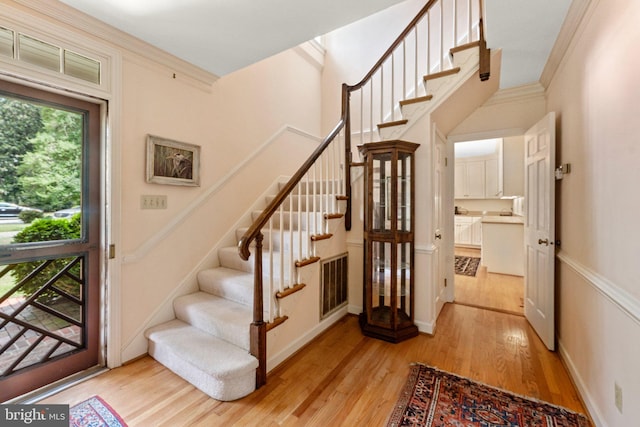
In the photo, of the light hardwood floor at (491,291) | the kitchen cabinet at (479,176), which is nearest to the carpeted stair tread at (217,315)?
the light hardwood floor at (491,291)

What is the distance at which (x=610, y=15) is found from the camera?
1.45m

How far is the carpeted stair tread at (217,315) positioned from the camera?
76.7 inches

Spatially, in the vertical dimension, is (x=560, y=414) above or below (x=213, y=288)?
below

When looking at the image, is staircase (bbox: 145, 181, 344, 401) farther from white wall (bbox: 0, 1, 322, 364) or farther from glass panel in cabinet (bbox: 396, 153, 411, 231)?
glass panel in cabinet (bbox: 396, 153, 411, 231)

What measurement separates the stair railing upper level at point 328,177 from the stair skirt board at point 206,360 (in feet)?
0.35

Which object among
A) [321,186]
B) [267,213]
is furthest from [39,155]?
[321,186]

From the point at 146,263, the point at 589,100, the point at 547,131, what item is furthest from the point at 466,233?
the point at 146,263

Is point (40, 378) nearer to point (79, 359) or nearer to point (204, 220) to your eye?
point (79, 359)

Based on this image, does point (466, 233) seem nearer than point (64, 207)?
No

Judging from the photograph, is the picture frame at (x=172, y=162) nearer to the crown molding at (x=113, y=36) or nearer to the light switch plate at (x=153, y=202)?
the light switch plate at (x=153, y=202)

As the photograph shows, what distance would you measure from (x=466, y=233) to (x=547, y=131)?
17.2ft

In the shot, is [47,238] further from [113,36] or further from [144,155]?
[113,36]

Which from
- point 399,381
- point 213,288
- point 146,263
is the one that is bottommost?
point 399,381

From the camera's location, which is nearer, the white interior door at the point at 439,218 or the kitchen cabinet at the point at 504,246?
the white interior door at the point at 439,218
